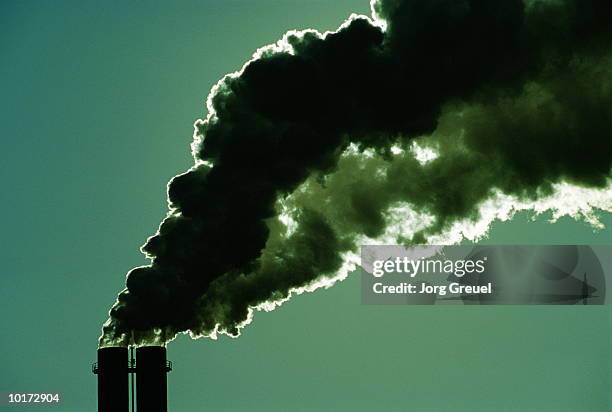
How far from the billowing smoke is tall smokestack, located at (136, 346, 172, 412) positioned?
0.75 m

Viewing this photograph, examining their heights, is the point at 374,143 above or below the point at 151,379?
above

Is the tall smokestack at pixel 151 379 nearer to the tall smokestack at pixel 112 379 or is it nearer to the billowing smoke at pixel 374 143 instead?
the tall smokestack at pixel 112 379

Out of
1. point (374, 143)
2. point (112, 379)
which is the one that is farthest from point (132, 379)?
point (374, 143)

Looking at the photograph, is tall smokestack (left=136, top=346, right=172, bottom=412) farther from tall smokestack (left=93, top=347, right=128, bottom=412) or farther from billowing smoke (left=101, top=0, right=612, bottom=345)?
billowing smoke (left=101, top=0, right=612, bottom=345)

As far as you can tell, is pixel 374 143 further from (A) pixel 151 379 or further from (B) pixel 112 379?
(B) pixel 112 379

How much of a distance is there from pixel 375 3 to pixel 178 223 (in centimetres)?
842

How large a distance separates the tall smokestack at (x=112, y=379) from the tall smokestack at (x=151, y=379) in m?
0.37

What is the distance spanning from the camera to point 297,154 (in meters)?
27.5

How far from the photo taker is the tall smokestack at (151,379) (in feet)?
89.5

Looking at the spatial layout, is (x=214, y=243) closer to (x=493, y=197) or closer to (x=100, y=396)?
(x=100, y=396)

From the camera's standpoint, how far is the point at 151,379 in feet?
90.3

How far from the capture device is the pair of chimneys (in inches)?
Result: 1073

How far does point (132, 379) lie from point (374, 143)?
9.78 meters

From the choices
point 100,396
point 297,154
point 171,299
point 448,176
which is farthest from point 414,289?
point 100,396
